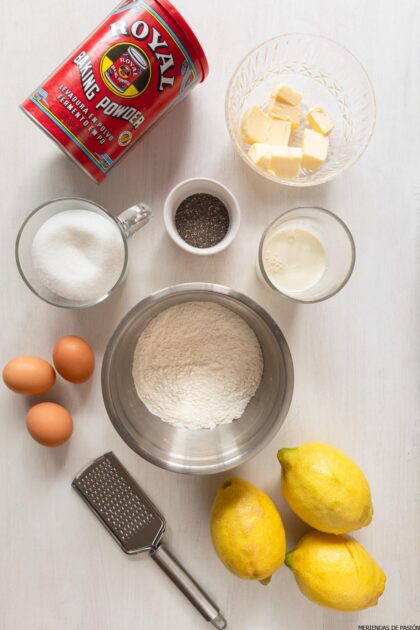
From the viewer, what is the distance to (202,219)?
92 cm

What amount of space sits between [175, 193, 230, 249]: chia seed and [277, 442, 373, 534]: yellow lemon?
0.41m

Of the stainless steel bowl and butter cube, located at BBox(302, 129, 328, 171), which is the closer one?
the stainless steel bowl

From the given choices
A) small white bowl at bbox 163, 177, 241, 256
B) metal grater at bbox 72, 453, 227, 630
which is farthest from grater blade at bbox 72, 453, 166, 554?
small white bowl at bbox 163, 177, 241, 256

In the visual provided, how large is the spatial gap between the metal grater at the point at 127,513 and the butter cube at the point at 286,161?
614 millimetres

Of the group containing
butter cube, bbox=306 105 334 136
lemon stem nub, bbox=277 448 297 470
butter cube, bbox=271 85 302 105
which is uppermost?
butter cube, bbox=306 105 334 136

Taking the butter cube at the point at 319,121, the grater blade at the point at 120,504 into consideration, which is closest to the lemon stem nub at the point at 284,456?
the grater blade at the point at 120,504

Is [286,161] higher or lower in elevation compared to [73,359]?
higher

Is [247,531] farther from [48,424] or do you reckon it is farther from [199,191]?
[199,191]

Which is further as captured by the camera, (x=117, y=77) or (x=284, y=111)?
(x=284, y=111)

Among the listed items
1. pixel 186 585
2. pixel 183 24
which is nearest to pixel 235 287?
pixel 183 24

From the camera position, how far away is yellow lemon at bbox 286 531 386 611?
846 millimetres

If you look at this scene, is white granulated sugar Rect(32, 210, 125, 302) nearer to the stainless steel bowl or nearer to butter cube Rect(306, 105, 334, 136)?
the stainless steel bowl

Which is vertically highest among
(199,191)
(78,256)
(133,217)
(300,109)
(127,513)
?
(300,109)

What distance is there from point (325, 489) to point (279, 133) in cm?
64
